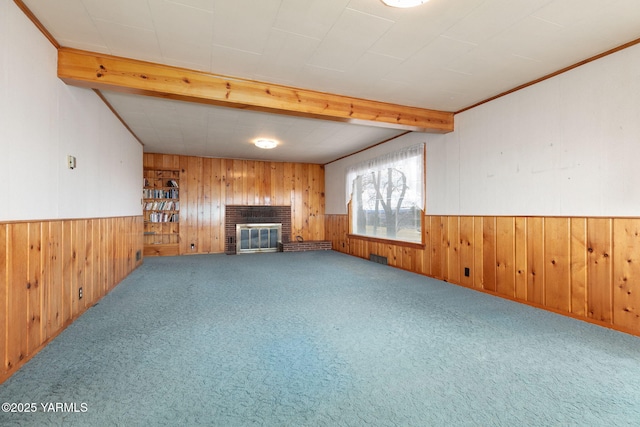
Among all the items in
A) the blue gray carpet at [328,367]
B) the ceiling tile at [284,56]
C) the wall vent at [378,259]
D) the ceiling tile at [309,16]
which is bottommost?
the blue gray carpet at [328,367]

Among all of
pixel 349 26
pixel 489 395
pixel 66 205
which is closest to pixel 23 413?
pixel 66 205

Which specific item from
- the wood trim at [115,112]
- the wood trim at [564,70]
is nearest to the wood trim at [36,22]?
the wood trim at [115,112]

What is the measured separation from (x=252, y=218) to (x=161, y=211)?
214 centimetres

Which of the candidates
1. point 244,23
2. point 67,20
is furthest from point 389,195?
point 67,20

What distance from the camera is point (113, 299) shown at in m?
3.38

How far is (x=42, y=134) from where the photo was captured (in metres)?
2.22

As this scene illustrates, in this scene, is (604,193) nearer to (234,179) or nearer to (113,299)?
(113,299)

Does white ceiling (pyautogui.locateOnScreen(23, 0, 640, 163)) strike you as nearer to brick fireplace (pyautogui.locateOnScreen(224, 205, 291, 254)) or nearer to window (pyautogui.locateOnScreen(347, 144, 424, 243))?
window (pyautogui.locateOnScreen(347, 144, 424, 243))

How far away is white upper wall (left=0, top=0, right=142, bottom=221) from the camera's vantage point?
1823 millimetres

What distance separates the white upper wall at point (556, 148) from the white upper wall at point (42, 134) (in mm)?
4403

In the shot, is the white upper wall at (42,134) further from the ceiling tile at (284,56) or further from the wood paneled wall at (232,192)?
the wood paneled wall at (232,192)

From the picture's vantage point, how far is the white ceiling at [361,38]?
202 cm

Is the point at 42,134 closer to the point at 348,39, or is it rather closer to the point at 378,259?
the point at 348,39

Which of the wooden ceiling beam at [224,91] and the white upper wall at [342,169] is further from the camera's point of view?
the white upper wall at [342,169]
